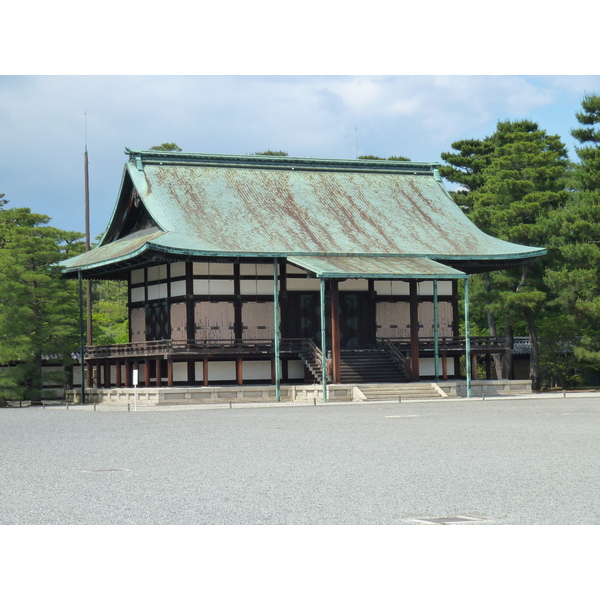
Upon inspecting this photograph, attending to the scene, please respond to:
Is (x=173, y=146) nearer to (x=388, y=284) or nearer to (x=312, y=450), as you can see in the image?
(x=388, y=284)

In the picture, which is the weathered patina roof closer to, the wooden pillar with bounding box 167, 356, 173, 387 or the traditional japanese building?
the traditional japanese building

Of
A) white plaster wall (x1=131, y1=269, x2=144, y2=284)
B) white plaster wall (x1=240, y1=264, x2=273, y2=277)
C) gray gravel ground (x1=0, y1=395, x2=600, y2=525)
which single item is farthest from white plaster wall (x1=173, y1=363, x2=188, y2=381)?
gray gravel ground (x1=0, y1=395, x2=600, y2=525)

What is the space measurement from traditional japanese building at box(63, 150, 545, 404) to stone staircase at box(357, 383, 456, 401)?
Answer: 1261mm

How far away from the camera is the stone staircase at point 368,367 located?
120 ft

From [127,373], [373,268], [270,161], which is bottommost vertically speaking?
[127,373]

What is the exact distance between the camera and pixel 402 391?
34812 mm

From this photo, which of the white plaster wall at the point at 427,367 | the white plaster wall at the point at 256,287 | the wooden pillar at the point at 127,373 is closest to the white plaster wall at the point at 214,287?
Answer: the white plaster wall at the point at 256,287

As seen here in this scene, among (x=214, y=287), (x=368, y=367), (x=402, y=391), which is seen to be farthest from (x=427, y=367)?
(x=214, y=287)

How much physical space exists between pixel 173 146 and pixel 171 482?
53274mm

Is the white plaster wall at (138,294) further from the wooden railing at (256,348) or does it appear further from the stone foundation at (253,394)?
the stone foundation at (253,394)

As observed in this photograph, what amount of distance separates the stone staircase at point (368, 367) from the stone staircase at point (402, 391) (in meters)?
1.45

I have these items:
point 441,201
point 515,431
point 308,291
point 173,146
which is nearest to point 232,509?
point 515,431

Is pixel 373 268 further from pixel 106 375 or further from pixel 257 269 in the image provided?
pixel 106 375

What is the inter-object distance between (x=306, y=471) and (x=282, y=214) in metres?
27.5
